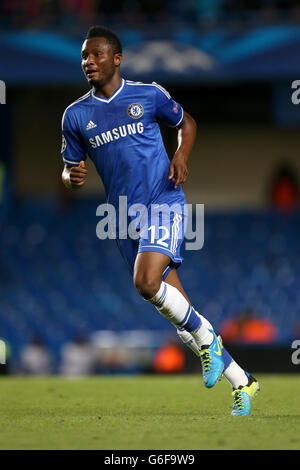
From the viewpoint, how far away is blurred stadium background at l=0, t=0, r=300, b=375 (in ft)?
50.7

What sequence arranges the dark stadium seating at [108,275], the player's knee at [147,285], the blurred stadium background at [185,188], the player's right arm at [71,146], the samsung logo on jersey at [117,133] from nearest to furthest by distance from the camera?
1. the player's knee at [147,285]
2. the samsung logo on jersey at [117,133]
3. the player's right arm at [71,146]
4. the blurred stadium background at [185,188]
5. the dark stadium seating at [108,275]

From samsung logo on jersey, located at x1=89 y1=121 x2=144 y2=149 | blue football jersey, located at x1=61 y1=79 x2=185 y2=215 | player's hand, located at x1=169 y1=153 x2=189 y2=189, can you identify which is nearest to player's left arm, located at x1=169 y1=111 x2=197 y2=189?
player's hand, located at x1=169 y1=153 x2=189 y2=189

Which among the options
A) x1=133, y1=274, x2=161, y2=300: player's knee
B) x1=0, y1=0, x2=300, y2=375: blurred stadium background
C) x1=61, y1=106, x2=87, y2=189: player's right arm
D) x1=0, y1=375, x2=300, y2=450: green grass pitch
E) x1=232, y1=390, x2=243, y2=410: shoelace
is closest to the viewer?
x1=0, y1=375, x2=300, y2=450: green grass pitch

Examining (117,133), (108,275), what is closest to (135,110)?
(117,133)

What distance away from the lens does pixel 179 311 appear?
5.66 m

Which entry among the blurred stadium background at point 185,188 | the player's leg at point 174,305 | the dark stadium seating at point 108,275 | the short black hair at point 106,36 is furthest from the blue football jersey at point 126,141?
the dark stadium seating at point 108,275

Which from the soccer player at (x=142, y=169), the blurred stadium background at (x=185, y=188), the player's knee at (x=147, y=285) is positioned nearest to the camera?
the player's knee at (x=147, y=285)

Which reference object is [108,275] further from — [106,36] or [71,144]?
[106,36]

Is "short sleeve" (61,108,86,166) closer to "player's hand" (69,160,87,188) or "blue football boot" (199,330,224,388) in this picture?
"player's hand" (69,160,87,188)

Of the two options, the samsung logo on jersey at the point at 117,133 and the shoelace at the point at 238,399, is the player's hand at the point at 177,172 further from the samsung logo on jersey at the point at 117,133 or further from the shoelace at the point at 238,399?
the shoelace at the point at 238,399

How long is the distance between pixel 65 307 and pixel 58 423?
Answer: 12.3 m

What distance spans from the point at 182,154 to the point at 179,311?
40.4 inches

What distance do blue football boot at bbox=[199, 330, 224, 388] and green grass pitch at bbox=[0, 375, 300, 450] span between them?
10.3 inches

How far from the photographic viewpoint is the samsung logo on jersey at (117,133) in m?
5.96
